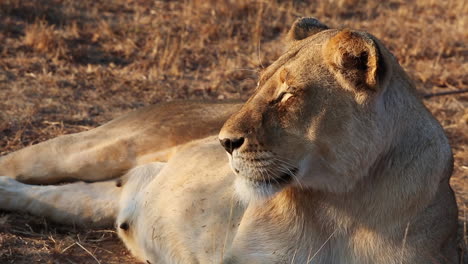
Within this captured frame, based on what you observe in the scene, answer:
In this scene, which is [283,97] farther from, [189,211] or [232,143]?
[189,211]

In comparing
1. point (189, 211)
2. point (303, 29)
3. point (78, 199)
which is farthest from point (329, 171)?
point (78, 199)

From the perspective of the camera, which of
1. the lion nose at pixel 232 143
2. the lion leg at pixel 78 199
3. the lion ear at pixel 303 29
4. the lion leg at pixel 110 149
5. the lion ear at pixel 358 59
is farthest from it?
the lion leg at pixel 110 149

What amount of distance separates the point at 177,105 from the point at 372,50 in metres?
1.93

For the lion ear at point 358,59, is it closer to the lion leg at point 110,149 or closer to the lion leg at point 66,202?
the lion leg at point 110,149

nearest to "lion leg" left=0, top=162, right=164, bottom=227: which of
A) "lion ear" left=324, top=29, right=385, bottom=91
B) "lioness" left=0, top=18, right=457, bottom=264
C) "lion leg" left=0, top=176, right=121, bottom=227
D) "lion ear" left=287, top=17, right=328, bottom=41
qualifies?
"lion leg" left=0, top=176, right=121, bottom=227

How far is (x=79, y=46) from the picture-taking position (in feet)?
21.1

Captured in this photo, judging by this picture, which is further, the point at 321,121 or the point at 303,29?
the point at 303,29

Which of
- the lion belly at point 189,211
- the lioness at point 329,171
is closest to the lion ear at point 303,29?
the lioness at point 329,171

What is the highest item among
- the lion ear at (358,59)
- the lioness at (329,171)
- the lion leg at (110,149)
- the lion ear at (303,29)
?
the lion ear at (358,59)

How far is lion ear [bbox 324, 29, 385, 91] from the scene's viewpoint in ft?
8.04

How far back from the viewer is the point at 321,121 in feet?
8.33

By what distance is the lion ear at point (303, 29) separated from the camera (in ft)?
10.2

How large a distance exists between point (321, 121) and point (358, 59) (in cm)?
24

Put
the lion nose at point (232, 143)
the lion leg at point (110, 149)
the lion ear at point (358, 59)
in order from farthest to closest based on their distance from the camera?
the lion leg at point (110, 149) < the lion nose at point (232, 143) < the lion ear at point (358, 59)
